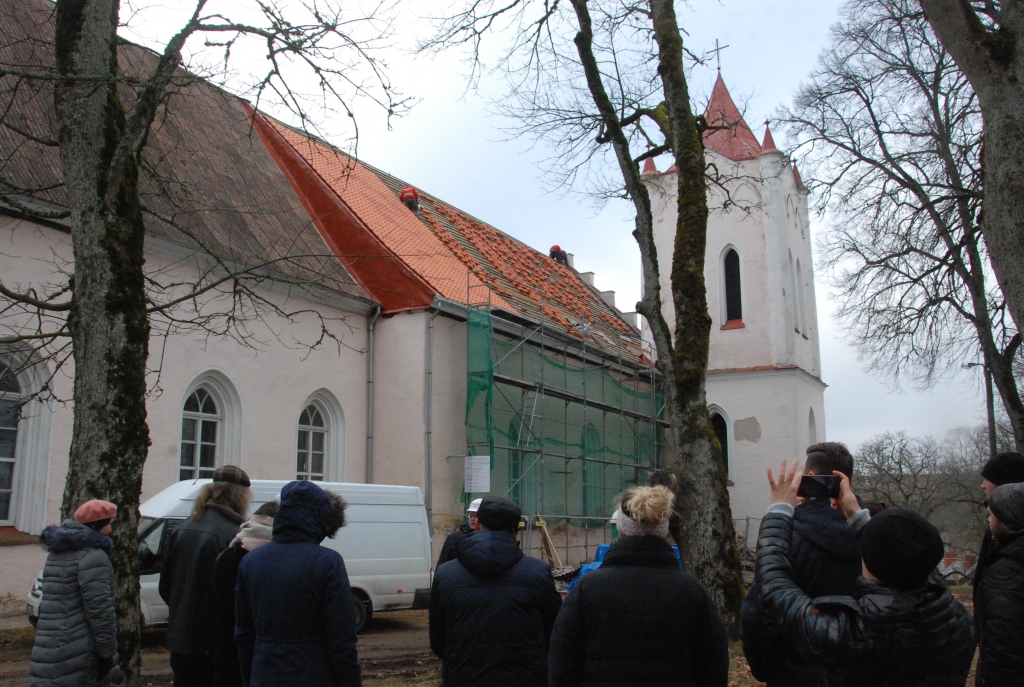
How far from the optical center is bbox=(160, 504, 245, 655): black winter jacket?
4.78m

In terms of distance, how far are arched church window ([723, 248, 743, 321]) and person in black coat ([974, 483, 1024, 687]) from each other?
78.9 ft

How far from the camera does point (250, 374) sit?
15.7 m

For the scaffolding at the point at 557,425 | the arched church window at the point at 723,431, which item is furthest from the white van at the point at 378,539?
the arched church window at the point at 723,431

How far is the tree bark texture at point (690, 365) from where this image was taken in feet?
35.9

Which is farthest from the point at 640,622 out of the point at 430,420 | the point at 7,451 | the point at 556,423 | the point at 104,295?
the point at 556,423

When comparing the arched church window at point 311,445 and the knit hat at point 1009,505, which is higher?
the arched church window at point 311,445

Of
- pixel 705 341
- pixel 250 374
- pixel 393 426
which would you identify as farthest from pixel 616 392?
pixel 705 341

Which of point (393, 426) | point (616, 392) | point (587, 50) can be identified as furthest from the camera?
point (616, 392)

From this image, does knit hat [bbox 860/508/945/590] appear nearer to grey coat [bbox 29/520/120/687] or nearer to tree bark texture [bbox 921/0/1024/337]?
grey coat [bbox 29/520/120/687]

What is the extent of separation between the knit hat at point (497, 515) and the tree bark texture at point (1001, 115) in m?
4.22

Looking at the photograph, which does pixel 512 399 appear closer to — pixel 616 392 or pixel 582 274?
pixel 616 392

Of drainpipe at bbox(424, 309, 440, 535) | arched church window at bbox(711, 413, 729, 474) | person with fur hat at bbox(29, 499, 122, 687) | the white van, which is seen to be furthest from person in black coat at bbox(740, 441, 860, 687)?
arched church window at bbox(711, 413, 729, 474)

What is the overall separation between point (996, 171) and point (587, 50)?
25.2ft

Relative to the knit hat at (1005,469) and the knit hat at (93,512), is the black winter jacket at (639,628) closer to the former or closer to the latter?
the knit hat at (1005,469)
